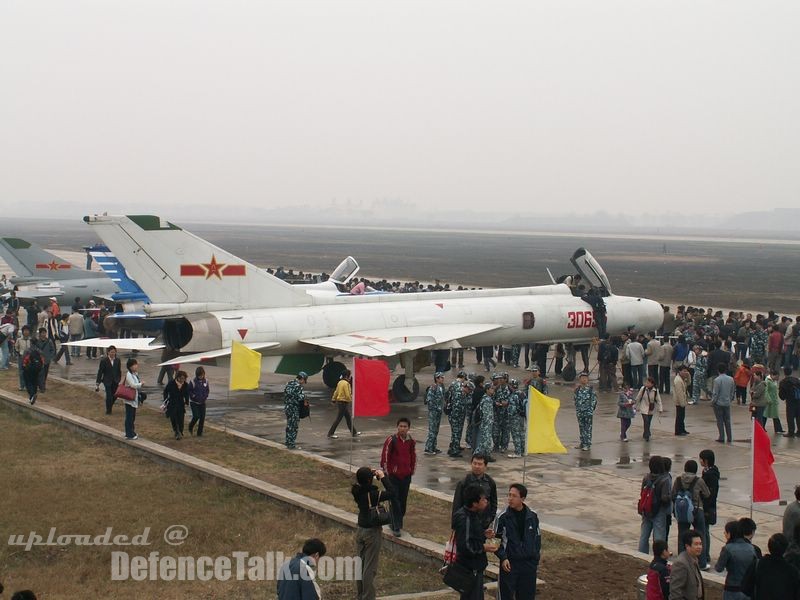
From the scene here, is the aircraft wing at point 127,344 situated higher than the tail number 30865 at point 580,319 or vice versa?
the tail number 30865 at point 580,319

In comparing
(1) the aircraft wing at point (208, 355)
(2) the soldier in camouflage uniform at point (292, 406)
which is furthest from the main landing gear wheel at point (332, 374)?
(2) the soldier in camouflage uniform at point (292, 406)

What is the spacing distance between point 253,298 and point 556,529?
11952 millimetres

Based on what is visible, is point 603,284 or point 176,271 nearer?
point 176,271

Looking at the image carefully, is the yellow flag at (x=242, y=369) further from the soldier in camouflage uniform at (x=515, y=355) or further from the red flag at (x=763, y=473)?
the soldier in camouflage uniform at (x=515, y=355)

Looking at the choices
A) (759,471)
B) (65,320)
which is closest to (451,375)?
(65,320)

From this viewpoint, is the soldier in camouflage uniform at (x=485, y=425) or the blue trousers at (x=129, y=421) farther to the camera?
the blue trousers at (x=129, y=421)

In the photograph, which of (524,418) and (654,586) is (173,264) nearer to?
(524,418)

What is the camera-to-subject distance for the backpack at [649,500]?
11.6 meters

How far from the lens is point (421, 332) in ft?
80.4

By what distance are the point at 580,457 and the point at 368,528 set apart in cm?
803

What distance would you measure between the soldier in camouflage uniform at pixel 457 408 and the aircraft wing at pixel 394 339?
16.4 ft

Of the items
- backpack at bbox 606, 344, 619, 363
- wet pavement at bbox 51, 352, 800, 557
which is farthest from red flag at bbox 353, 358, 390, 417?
backpack at bbox 606, 344, 619, 363

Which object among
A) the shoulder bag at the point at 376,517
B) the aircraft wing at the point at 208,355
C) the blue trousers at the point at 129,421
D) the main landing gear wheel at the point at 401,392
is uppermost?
the shoulder bag at the point at 376,517

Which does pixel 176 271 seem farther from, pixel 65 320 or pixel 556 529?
pixel 556 529
